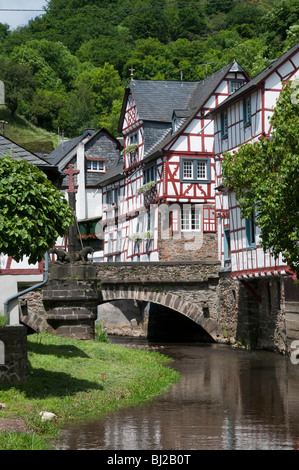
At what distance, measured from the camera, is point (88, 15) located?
122688 millimetres

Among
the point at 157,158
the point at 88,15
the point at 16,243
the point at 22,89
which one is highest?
the point at 88,15

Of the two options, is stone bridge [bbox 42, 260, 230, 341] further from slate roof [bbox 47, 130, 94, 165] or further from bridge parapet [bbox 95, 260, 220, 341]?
slate roof [bbox 47, 130, 94, 165]

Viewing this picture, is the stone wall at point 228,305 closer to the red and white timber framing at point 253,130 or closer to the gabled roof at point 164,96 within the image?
the red and white timber framing at point 253,130

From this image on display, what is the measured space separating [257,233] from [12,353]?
16191 millimetres

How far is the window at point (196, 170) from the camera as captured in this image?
4550cm

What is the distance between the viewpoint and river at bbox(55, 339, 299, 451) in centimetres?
1339

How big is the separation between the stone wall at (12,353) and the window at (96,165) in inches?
1892

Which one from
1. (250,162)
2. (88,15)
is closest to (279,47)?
(250,162)

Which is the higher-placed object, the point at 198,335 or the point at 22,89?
the point at 22,89

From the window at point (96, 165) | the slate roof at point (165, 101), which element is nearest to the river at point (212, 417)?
the slate roof at point (165, 101)

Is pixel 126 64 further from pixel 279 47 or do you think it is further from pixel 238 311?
pixel 238 311

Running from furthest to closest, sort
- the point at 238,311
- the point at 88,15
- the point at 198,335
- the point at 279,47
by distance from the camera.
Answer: the point at 88,15, the point at 279,47, the point at 198,335, the point at 238,311

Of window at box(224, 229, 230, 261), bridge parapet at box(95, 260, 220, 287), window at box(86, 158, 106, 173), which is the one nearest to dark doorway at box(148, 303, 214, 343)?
window at box(224, 229, 230, 261)

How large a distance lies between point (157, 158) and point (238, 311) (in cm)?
1369
